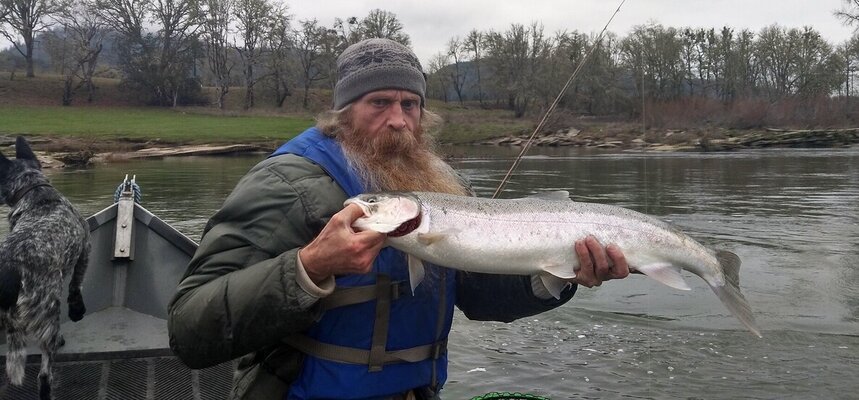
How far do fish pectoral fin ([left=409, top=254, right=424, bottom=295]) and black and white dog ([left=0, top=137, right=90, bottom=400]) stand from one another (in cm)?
333

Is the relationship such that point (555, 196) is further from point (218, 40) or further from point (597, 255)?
point (218, 40)

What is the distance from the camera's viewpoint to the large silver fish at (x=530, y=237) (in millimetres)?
2619

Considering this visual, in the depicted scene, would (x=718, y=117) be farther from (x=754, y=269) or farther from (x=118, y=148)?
(x=754, y=269)

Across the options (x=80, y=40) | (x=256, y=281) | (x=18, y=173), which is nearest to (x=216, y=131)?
(x=80, y=40)

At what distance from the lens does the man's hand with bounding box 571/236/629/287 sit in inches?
116

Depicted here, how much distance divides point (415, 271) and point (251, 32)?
220 feet

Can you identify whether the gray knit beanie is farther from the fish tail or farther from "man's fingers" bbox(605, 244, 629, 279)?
→ the fish tail

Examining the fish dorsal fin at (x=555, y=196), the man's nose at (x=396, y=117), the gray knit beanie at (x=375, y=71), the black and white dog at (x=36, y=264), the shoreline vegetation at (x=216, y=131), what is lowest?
the black and white dog at (x=36, y=264)

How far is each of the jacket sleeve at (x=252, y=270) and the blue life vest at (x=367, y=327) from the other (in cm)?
14

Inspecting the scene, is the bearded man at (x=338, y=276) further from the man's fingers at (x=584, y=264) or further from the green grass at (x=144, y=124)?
the green grass at (x=144, y=124)

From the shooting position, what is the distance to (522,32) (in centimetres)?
7212

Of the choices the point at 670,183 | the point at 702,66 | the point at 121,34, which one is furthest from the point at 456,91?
the point at 670,183

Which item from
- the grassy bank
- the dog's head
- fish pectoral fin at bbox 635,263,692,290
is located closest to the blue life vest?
fish pectoral fin at bbox 635,263,692,290

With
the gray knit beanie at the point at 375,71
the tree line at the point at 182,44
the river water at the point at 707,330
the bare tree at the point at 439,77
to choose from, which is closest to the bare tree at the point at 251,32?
the tree line at the point at 182,44
